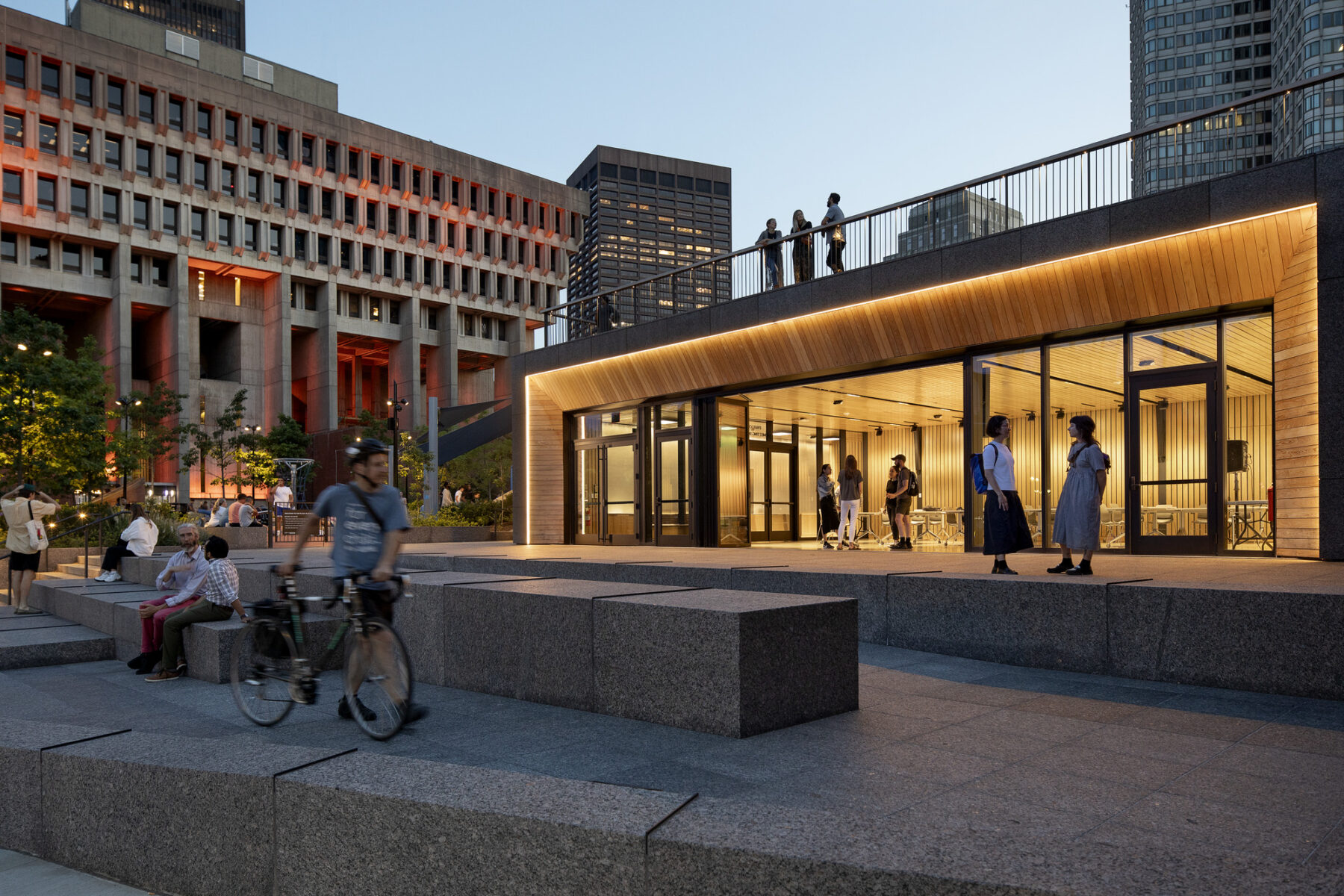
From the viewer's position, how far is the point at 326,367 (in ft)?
203

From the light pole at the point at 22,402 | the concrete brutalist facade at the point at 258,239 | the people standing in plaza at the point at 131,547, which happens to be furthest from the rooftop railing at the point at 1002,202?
the concrete brutalist facade at the point at 258,239

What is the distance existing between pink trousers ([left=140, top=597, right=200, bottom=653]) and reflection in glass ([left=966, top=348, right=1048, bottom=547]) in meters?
11.9

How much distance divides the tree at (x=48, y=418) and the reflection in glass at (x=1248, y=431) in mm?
29762

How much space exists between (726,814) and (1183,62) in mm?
130242

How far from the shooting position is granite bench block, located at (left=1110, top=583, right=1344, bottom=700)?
6469 millimetres

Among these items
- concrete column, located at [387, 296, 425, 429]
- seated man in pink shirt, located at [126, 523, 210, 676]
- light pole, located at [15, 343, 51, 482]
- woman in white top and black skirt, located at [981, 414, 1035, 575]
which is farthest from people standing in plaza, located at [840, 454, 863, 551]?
concrete column, located at [387, 296, 425, 429]

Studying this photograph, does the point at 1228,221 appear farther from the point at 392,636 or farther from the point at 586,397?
the point at 586,397

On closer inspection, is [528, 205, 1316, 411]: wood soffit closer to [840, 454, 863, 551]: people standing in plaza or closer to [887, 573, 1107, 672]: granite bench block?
[840, 454, 863, 551]: people standing in plaza

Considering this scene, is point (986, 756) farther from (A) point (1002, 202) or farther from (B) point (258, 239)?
(B) point (258, 239)

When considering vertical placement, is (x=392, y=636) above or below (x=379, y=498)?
below

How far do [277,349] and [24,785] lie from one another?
197 feet

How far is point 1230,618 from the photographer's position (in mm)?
6867

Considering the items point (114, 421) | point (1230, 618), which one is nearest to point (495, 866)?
point (1230, 618)

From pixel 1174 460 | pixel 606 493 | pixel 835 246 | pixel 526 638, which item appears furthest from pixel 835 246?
pixel 526 638
